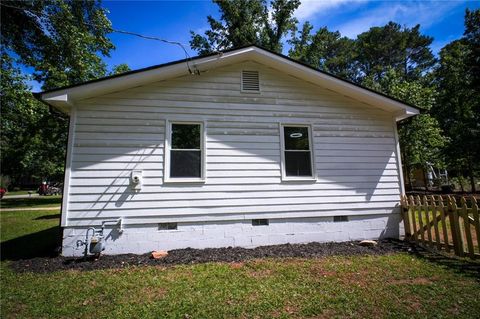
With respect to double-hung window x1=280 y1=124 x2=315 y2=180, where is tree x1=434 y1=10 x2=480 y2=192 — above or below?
above

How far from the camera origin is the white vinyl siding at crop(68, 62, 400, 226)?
20.9 feet

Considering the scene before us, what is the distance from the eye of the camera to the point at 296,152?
7512 mm

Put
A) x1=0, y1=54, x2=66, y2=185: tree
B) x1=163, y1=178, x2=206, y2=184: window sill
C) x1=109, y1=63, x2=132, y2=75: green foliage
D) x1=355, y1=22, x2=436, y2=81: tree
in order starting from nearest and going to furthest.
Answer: x1=163, y1=178, x2=206, y2=184: window sill → x1=0, y1=54, x2=66, y2=185: tree → x1=109, y1=63, x2=132, y2=75: green foliage → x1=355, y1=22, x2=436, y2=81: tree

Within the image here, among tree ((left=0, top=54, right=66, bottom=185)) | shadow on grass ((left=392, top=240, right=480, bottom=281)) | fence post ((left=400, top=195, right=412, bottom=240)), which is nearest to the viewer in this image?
shadow on grass ((left=392, top=240, right=480, bottom=281))

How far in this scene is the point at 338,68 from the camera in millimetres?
37188

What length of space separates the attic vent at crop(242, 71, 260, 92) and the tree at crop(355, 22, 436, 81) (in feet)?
103

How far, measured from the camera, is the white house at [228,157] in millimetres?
6328

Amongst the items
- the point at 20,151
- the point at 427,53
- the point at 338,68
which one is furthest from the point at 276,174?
the point at 427,53

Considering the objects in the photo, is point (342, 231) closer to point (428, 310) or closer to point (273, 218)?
point (273, 218)

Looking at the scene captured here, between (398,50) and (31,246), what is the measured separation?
41613 mm

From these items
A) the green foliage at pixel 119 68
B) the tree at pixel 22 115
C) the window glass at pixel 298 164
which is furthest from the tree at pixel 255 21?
the window glass at pixel 298 164

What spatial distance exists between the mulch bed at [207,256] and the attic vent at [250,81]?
4.33 metres

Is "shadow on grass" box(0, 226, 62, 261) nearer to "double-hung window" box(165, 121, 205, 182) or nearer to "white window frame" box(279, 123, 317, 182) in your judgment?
"double-hung window" box(165, 121, 205, 182)

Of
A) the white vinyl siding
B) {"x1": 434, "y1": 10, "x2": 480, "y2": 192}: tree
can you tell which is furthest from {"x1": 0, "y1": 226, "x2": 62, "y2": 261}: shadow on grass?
{"x1": 434, "y1": 10, "x2": 480, "y2": 192}: tree
